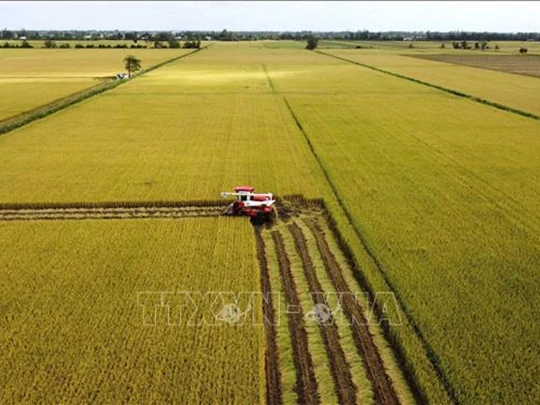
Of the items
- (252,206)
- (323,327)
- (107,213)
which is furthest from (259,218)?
(323,327)

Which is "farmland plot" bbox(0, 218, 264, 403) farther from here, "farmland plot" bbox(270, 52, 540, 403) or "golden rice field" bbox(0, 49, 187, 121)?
"golden rice field" bbox(0, 49, 187, 121)

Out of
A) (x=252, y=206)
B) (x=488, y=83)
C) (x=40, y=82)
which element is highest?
(x=488, y=83)

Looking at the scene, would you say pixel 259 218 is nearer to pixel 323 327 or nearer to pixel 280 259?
pixel 280 259

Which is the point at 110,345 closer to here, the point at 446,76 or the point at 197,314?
the point at 197,314

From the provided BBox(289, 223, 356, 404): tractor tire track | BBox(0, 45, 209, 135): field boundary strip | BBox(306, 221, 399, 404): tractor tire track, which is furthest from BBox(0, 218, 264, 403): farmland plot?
BBox(0, 45, 209, 135): field boundary strip

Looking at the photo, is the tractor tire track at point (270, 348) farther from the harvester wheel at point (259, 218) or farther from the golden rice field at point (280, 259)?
the harvester wheel at point (259, 218)

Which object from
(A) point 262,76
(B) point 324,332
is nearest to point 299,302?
(B) point 324,332

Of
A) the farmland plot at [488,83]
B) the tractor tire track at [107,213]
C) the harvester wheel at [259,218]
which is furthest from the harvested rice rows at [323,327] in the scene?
the farmland plot at [488,83]
